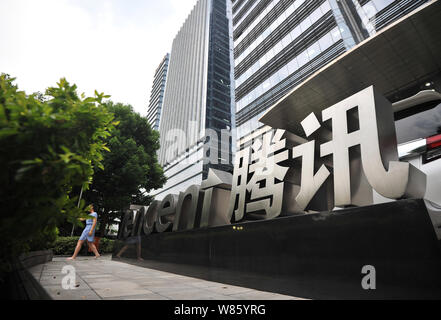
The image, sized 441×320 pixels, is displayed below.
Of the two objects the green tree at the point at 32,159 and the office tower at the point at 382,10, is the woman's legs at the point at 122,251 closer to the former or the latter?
the green tree at the point at 32,159

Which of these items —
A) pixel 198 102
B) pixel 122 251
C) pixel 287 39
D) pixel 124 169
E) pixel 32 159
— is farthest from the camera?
pixel 198 102

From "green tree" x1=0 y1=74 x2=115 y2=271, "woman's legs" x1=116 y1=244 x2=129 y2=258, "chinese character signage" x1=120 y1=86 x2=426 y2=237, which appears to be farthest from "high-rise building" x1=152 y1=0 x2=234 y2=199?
"green tree" x1=0 y1=74 x2=115 y2=271

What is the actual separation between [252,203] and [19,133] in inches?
A: 130

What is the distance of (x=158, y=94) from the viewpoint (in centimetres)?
8894

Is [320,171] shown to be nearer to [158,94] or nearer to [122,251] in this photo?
[122,251]

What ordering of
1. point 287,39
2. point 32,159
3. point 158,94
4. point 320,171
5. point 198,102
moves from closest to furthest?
point 32,159, point 320,171, point 287,39, point 198,102, point 158,94

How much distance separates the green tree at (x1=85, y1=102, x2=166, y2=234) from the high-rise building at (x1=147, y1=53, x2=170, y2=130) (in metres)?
67.3

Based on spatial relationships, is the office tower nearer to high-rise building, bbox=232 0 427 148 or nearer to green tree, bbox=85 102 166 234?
high-rise building, bbox=232 0 427 148

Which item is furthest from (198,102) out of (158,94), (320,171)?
(320,171)

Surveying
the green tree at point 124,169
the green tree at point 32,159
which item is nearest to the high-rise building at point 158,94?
the green tree at point 124,169

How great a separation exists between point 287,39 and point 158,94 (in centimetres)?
7346

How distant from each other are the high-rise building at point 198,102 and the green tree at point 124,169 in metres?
25.4

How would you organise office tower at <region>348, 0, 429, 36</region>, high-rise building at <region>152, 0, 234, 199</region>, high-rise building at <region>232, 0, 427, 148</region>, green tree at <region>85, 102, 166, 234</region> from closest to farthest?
office tower at <region>348, 0, 429, 36</region> < green tree at <region>85, 102, 166, 234</region> < high-rise building at <region>232, 0, 427, 148</region> < high-rise building at <region>152, 0, 234, 199</region>

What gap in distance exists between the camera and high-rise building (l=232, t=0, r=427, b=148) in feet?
59.9
